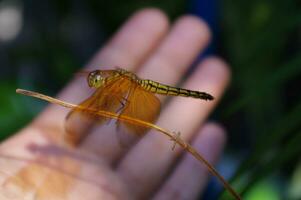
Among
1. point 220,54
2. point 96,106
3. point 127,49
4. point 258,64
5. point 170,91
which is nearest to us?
point 96,106

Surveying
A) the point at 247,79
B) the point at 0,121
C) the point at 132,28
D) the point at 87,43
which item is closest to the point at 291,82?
the point at 247,79

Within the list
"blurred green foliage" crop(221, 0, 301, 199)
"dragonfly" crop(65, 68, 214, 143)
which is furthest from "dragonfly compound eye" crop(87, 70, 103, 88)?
"blurred green foliage" crop(221, 0, 301, 199)

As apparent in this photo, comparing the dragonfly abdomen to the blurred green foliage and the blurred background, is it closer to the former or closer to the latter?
the blurred background

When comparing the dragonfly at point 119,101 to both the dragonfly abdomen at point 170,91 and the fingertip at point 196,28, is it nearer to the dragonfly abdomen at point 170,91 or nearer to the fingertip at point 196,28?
the dragonfly abdomen at point 170,91

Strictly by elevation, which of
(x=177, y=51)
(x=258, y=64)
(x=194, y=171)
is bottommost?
(x=194, y=171)

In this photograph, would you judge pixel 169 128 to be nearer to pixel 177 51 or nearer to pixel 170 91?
pixel 170 91

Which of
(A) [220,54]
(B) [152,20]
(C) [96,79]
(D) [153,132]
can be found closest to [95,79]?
(C) [96,79]
